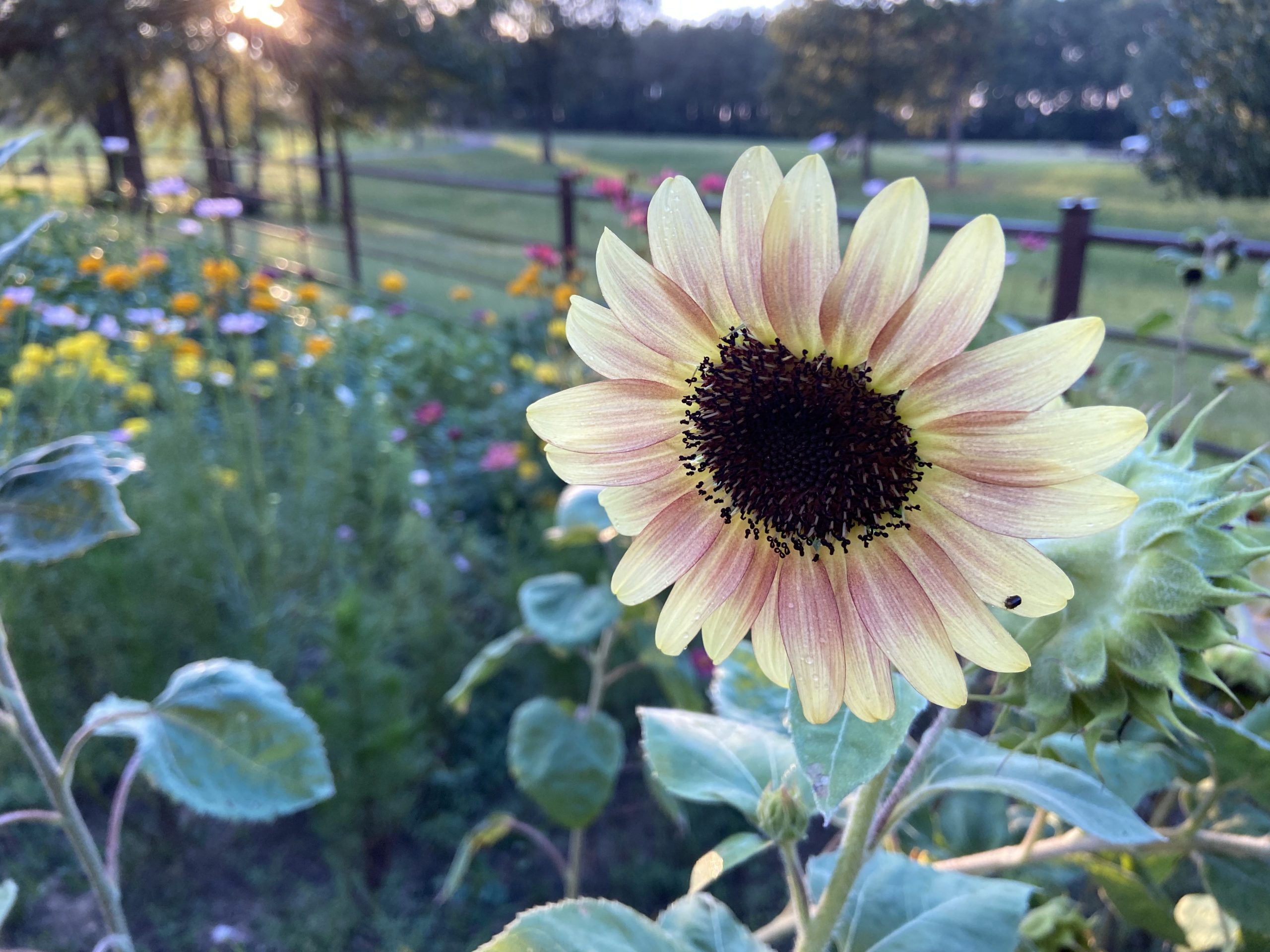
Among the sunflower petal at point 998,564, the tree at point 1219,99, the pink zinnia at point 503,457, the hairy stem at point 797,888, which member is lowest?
the pink zinnia at point 503,457

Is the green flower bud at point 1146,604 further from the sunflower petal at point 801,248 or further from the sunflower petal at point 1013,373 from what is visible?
the sunflower petal at point 801,248

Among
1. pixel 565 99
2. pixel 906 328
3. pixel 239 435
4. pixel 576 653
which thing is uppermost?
pixel 565 99

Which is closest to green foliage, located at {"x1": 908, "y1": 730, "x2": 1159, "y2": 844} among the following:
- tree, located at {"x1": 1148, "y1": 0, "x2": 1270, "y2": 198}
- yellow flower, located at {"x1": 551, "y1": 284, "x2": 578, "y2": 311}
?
yellow flower, located at {"x1": 551, "y1": 284, "x2": 578, "y2": 311}

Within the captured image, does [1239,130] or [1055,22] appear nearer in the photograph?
[1239,130]

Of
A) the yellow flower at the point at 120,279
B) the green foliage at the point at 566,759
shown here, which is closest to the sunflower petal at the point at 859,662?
the green foliage at the point at 566,759

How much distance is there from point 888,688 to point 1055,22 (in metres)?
30.7

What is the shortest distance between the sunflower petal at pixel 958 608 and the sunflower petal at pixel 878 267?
5cm

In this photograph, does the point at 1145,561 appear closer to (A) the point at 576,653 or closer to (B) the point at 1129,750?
(B) the point at 1129,750

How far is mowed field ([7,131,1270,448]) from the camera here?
201 inches

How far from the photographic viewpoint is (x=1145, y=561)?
53 cm

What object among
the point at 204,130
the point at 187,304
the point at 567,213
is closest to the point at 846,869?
the point at 187,304

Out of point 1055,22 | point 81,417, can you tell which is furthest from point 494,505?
point 1055,22

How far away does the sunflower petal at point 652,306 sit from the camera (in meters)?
0.55

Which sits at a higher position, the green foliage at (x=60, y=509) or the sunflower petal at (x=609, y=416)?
the sunflower petal at (x=609, y=416)
